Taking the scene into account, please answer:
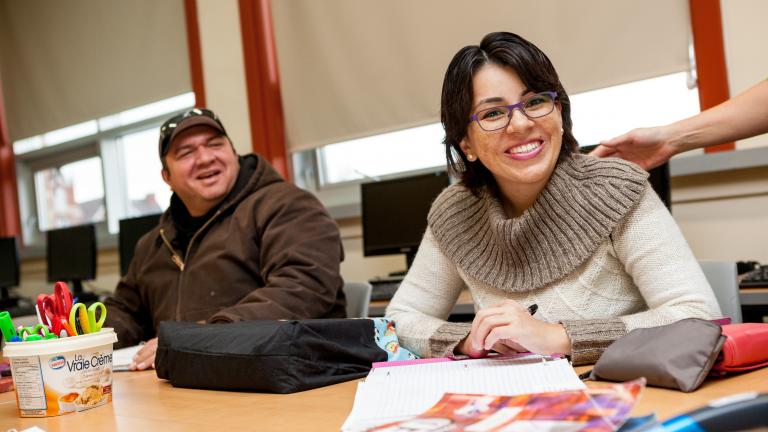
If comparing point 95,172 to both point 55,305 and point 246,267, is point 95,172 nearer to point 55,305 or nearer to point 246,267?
point 246,267

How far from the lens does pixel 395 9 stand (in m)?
3.62

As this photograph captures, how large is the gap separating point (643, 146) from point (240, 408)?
1054 mm

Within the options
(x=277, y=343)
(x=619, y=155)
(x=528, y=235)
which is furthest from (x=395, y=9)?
(x=277, y=343)

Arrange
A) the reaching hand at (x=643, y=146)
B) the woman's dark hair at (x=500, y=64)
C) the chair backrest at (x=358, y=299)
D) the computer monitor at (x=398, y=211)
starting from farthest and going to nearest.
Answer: the computer monitor at (x=398, y=211) < the chair backrest at (x=358, y=299) < the reaching hand at (x=643, y=146) < the woman's dark hair at (x=500, y=64)

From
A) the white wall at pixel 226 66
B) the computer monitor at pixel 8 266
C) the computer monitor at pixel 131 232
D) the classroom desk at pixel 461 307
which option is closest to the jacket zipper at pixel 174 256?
the classroom desk at pixel 461 307

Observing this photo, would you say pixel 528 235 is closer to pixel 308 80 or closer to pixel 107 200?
pixel 308 80

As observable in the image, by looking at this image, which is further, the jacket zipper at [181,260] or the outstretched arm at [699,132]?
the jacket zipper at [181,260]

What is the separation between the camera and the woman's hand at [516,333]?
3.87ft

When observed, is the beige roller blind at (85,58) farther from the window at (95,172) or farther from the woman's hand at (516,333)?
the woman's hand at (516,333)

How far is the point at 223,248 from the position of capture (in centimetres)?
218

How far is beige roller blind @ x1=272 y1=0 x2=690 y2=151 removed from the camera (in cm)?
293

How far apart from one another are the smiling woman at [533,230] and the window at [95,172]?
10.8ft

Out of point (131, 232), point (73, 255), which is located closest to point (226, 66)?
point (131, 232)

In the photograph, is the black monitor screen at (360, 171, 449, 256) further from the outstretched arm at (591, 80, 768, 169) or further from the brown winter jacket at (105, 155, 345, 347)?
the outstretched arm at (591, 80, 768, 169)
